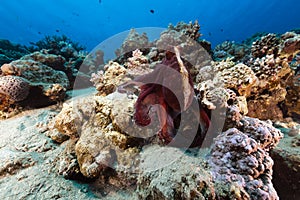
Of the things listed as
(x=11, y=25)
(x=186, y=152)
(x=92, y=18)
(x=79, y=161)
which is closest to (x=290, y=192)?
(x=186, y=152)

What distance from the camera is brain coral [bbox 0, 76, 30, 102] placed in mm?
4102

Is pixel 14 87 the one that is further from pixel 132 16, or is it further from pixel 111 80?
pixel 132 16

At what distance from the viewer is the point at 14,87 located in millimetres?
4145

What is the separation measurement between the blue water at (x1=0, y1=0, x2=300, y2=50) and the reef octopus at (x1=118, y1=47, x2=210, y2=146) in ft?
176

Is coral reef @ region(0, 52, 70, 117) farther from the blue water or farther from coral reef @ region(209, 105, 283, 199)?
the blue water

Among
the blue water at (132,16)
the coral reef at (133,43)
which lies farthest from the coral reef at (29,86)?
the blue water at (132,16)

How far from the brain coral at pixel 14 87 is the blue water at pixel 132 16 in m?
50.0

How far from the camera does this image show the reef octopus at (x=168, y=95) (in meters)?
1.75

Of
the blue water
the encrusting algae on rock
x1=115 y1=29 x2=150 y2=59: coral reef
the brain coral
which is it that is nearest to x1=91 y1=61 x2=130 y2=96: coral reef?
the encrusting algae on rock

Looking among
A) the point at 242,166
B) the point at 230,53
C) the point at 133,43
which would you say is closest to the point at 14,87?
the point at 133,43

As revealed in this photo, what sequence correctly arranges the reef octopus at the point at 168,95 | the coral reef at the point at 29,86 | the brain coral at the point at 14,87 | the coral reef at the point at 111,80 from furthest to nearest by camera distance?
the coral reef at the point at 29,86
the brain coral at the point at 14,87
the coral reef at the point at 111,80
the reef octopus at the point at 168,95

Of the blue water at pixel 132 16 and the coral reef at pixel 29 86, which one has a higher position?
the blue water at pixel 132 16

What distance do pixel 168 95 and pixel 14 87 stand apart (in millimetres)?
4571

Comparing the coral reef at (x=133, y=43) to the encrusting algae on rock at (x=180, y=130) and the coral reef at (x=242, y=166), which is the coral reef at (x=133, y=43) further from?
the coral reef at (x=242, y=166)
